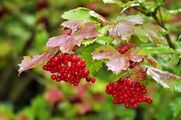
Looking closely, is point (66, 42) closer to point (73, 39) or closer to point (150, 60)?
point (73, 39)

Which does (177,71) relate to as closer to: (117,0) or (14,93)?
(117,0)

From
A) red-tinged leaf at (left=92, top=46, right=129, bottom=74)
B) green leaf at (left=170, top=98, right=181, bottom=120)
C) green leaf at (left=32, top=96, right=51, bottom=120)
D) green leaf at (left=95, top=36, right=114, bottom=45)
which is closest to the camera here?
→ red-tinged leaf at (left=92, top=46, right=129, bottom=74)

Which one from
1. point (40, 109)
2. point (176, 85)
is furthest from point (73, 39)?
point (40, 109)

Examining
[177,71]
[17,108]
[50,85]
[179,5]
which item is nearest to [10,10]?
[50,85]

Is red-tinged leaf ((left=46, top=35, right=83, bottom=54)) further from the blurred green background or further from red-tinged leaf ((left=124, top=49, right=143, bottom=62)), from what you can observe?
the blurred green background

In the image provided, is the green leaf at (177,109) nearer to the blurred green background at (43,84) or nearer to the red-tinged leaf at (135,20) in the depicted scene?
the blurred green background at (43,84)

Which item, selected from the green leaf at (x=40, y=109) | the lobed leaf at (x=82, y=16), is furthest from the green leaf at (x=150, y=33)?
the green leaf at (x=40, y=109)

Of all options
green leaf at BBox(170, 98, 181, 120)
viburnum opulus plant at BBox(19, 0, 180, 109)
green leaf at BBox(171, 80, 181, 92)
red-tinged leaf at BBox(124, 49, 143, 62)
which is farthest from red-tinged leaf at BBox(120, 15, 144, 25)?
green leaf at BBox(170, 98, 181, 120)
